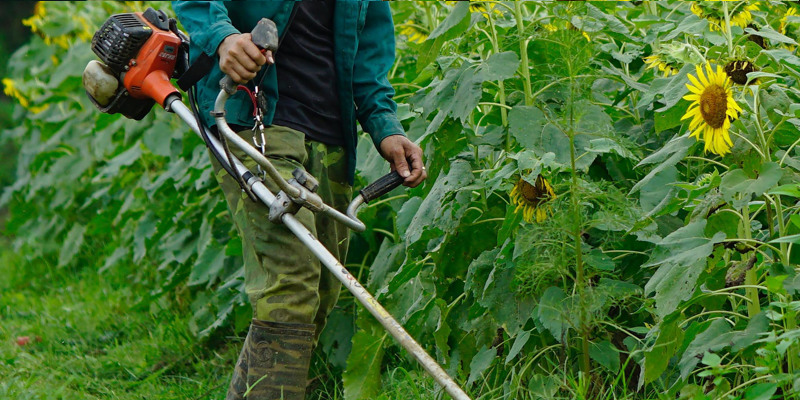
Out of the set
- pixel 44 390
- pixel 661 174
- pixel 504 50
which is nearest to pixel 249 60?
pixel 504 50

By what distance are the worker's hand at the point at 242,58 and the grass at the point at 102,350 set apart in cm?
160

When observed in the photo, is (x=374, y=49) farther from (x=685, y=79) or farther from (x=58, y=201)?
(x=58, y=201)

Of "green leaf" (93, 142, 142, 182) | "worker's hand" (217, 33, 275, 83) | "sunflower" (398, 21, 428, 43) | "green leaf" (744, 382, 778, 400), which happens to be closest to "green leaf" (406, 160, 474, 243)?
"worker's hand" (217, 33, 275, 83)

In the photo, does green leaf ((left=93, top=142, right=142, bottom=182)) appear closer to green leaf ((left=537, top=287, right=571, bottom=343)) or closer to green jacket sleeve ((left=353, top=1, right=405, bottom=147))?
green jacket sleeve ((left=353, top=1, right=405, bottom=147))

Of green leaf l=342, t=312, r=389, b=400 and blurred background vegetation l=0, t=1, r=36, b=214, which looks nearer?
green leaf l=342, t=312, r=389, b=400

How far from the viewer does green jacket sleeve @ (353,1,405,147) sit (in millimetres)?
3334

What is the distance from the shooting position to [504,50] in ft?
11.1

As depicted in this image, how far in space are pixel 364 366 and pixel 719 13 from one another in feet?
5.26

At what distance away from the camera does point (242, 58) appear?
2.69 meters

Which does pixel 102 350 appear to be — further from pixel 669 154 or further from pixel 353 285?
pixel 669 154

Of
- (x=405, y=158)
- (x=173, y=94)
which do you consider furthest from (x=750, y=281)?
(x=173, y=94)

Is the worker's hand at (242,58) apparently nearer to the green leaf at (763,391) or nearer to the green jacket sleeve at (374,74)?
the green jacket sleeve at (374,74)

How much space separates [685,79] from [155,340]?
2.96 metres

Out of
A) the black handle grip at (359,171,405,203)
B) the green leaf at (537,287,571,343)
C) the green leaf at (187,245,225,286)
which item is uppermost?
the black handle grip at (359,171,405,203)
